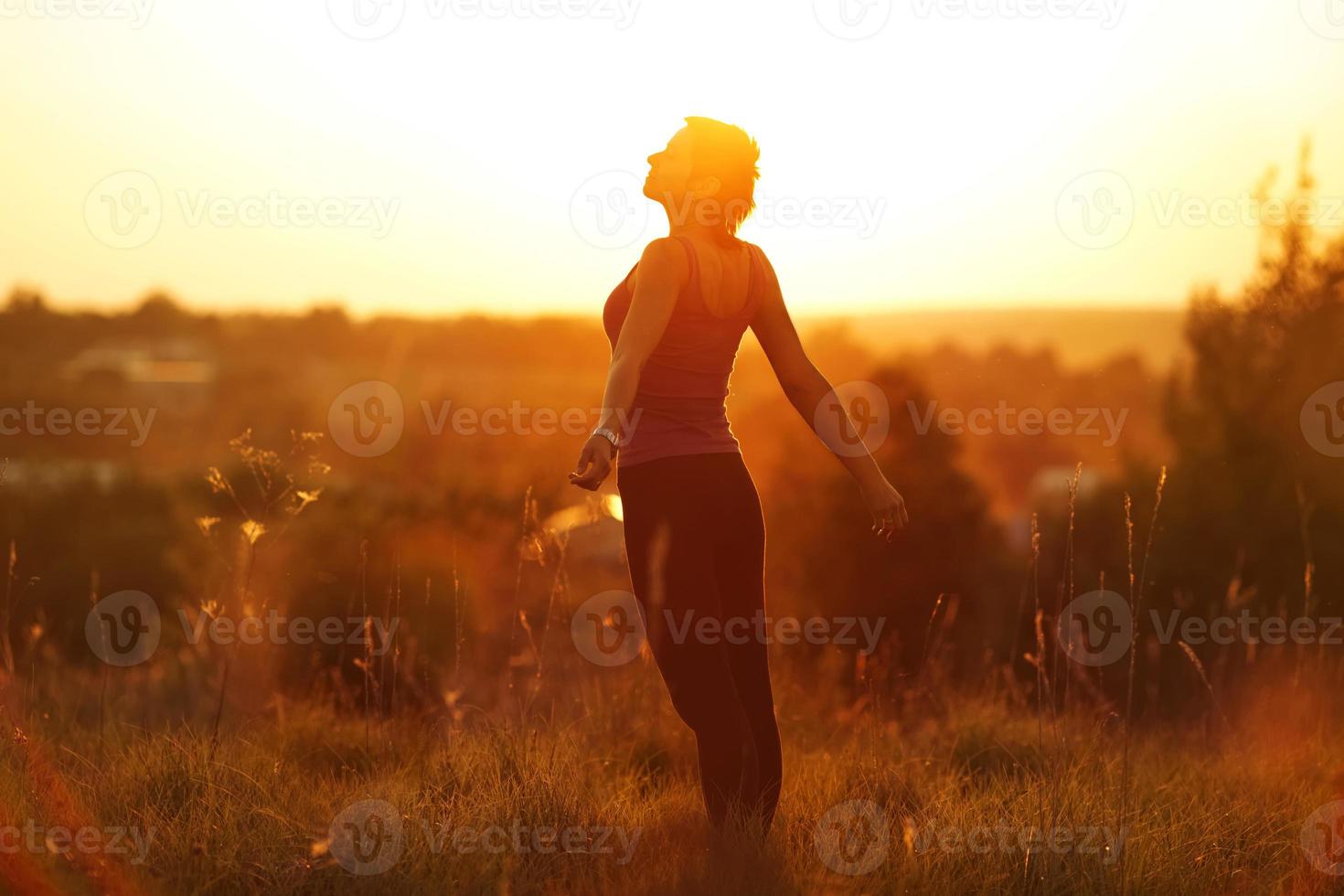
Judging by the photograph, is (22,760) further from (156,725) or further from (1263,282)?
(1263,282)

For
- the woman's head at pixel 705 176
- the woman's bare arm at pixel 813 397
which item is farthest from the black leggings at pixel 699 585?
the woman's head at pixel 705 176

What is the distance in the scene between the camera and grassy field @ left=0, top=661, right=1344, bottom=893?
3.63m

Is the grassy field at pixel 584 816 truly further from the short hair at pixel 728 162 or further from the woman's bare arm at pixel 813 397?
the short hair at pixel 728 162

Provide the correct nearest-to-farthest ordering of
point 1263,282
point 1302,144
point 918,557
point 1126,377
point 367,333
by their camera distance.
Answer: point 1302,144 < point 1263,282 < point 918,557 < point 1126,377 < point 367,333

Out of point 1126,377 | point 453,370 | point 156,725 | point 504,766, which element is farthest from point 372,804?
point 453,370

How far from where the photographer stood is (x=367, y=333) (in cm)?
11862

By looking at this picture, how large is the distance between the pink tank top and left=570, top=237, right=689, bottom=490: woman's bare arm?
0.18ft

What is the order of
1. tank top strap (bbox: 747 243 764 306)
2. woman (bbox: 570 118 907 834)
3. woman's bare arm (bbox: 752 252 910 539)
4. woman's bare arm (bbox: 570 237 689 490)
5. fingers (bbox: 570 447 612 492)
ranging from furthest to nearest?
woman's bare arm (bbox: 752 252 910 539) → tank top strap (bbox: 747 243 764 306) → woman (bbox: 570 118 907 834) → woman's bare arm (bbox: 570 237 689 490) → fingers (bbox: 570 447 612 492)

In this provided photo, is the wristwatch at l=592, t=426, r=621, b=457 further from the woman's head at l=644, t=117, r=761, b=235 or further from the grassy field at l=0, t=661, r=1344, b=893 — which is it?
the grassy field at l=0, t=661, r=1344, b=893

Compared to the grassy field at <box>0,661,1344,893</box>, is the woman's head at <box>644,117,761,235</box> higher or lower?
higher

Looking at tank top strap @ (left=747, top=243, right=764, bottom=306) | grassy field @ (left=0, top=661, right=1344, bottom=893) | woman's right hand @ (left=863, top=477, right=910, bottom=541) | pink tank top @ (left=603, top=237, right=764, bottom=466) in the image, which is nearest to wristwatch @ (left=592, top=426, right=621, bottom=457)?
pink tank top @ (left=603, top=237, right=764, bottom=466)

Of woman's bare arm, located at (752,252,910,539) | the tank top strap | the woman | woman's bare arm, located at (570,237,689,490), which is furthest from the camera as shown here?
woman's bare arm, located at (752,252,910,539)

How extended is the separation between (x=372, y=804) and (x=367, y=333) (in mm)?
118491

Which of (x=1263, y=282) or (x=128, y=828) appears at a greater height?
(x=1263, y=282)
